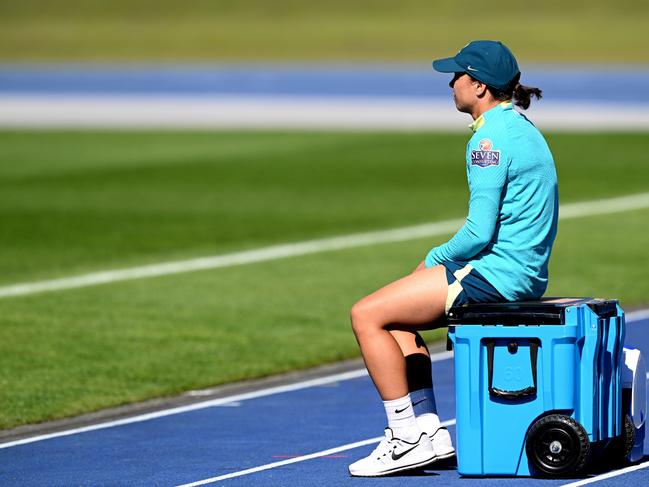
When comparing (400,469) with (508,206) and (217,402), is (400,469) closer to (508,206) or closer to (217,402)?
(508,206)

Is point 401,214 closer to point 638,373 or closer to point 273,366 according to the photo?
point 273,366

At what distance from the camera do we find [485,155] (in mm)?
6730

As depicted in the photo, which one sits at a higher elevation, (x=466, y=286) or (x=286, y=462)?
(x=466, y=286)

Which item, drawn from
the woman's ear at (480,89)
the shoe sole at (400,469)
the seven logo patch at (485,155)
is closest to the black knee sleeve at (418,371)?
the shoe sole at (400,469)

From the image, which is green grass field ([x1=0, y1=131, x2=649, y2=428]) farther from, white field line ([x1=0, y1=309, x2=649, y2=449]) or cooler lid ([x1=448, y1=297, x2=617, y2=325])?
cooler lid ([x1=448, y1=297, x2=617, y2=325])

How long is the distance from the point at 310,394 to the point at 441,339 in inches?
88.5

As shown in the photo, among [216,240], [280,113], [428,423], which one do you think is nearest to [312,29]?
[280,113]

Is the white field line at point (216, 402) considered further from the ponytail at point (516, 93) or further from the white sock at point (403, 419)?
the ponytail at point (516, 93)

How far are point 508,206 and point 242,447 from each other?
211 cm

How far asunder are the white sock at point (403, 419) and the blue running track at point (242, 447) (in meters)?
0.21

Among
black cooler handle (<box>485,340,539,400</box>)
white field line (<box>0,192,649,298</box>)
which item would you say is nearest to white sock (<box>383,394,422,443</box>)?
black cooler handle (<box>485,340,539,400</box>)

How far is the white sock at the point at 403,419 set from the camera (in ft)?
23.1

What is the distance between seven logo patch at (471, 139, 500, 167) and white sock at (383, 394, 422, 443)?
113cm

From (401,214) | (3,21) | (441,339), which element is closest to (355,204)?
(401,214)
